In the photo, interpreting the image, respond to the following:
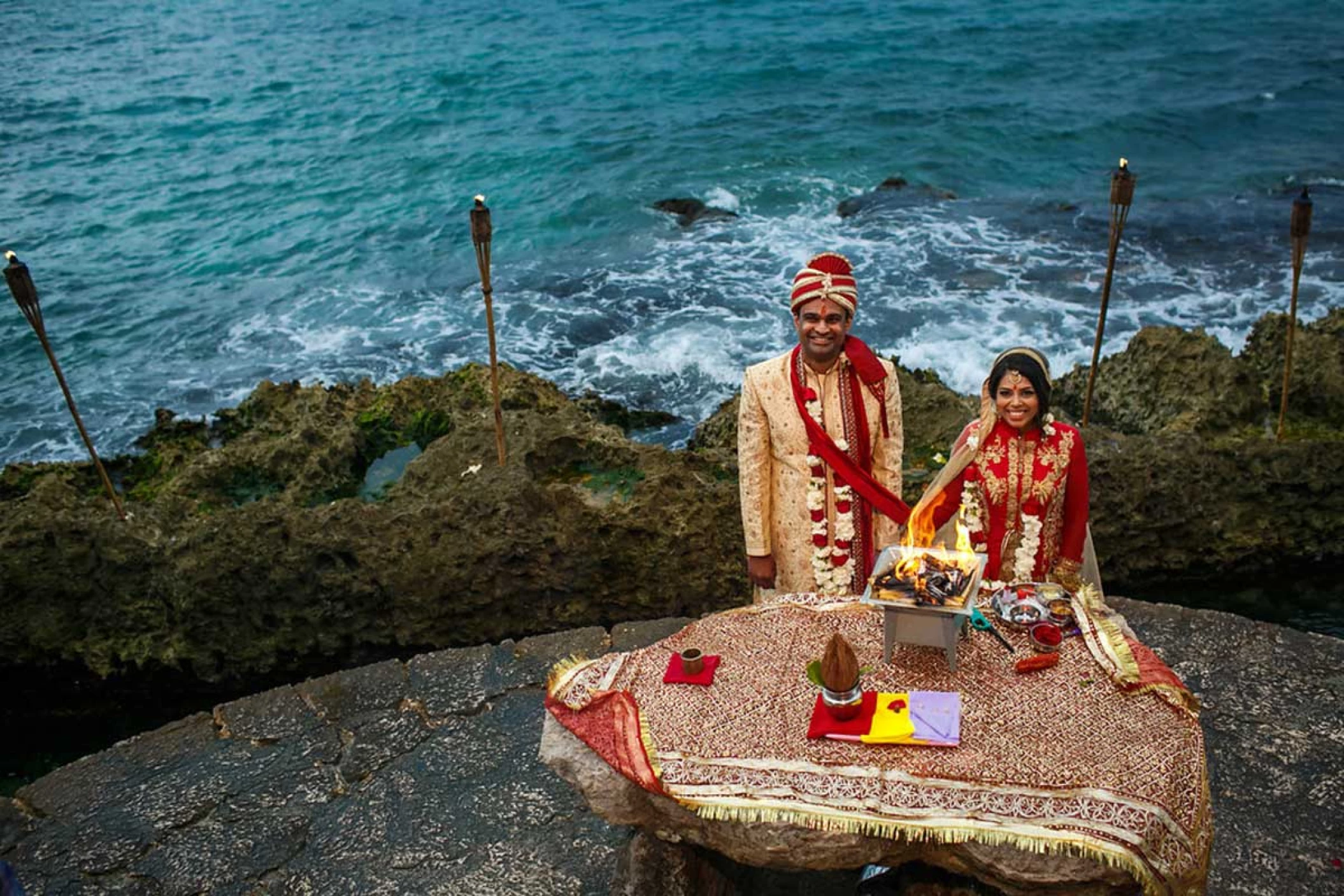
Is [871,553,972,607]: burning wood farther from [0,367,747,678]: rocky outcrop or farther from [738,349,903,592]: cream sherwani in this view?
[0,367,747,678]: rocky outcrop

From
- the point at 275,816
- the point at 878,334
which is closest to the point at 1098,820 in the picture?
the point at 275,816

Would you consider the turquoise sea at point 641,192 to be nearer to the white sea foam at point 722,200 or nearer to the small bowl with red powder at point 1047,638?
the white sea foam at point 722,200

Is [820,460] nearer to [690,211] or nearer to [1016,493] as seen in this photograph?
[1016,493]

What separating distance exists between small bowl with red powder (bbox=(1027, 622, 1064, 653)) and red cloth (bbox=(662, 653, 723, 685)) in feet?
3.81

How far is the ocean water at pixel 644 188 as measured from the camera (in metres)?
13.4

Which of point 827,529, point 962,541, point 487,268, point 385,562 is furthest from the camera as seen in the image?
point 487,268

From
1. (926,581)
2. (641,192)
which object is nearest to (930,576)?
(926,581)

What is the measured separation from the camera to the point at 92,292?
17.0 m

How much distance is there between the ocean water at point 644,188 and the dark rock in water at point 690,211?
270 mm

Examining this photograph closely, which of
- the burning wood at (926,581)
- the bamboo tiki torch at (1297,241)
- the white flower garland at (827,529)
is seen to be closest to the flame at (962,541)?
the burning wood at (926,581)

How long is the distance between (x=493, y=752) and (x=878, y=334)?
906cm

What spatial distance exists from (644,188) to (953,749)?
16.8m

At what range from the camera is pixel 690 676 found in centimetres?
369

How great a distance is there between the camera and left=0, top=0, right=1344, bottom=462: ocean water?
13.4 metres
